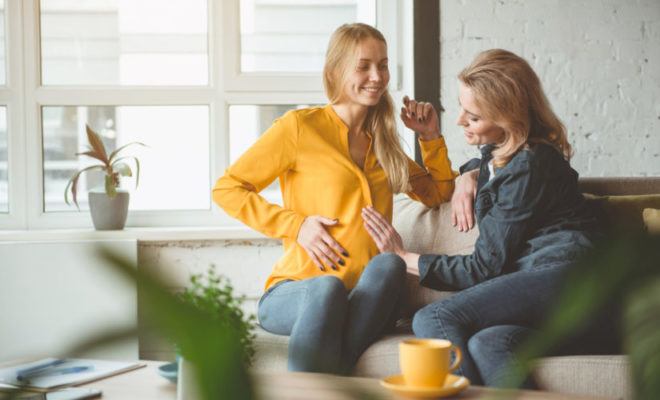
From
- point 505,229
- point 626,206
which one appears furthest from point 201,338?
point 626,206

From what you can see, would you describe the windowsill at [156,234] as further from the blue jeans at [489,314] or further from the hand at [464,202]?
the blue jeans at [489,314]

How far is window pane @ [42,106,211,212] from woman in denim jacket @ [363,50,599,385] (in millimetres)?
1168

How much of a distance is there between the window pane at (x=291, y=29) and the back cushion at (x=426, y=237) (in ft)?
3.29

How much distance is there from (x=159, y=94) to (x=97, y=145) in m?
0.35

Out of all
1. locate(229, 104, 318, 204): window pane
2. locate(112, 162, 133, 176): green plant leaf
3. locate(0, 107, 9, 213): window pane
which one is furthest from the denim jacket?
locate(0, 107, 9, 213): window pane

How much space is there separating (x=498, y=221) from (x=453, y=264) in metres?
0.18

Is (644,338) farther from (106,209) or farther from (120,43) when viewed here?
(120,43)

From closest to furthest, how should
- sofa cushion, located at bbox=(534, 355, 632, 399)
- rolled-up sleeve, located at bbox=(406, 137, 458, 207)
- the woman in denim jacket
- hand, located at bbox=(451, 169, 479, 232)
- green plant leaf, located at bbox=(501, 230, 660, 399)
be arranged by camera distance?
green plant leaf, located at bbox=(501, 230, 660, 399)
sofa cushion, located at bbox=(534, 355, 632, 399)
the woman in denim jacket
hand, located at bbox=(451, 169, 479, 232)
rolled-up sleeve, located at bbox=(406, 137, 458, 207)

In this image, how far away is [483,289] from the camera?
1592mm

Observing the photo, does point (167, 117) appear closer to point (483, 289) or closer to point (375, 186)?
point (375, 186)

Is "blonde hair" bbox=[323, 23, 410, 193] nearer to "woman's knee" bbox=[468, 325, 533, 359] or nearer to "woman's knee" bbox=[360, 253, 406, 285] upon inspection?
"woman's knee" bbox=[360, 253, 406, 285]

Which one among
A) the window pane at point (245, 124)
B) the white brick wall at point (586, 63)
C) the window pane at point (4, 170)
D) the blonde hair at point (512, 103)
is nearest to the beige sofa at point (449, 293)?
the blonde hair at point (512, 103)

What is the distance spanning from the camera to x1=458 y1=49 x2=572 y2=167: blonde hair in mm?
1716

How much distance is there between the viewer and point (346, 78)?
77.8 inches
